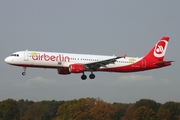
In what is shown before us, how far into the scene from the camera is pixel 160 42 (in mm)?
85688

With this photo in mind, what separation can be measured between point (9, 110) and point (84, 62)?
90255 millimetres

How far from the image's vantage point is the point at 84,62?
245 feet

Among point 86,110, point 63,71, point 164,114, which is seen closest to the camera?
point 63,71

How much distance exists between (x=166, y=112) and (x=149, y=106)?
37.9 feet

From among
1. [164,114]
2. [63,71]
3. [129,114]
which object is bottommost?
[164,114]

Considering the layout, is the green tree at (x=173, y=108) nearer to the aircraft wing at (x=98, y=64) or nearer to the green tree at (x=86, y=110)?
the green tree at (x=86, y=110)

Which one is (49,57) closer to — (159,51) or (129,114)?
(159,51)

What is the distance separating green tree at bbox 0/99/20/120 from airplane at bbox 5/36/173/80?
83.7 metres

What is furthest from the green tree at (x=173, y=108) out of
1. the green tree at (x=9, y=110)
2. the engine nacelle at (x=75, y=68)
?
the engine nacelle at (x=75, y=68)

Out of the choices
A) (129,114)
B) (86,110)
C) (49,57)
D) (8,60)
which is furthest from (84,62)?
(129,114)

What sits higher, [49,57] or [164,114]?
[49,57]

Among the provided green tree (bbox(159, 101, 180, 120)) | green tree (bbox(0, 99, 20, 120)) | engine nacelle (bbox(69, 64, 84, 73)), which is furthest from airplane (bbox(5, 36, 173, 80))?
green tree (bbox(0, 99, 20, 120))

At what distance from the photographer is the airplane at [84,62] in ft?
233

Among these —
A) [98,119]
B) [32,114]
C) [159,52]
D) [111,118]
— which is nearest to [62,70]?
[159,52]
